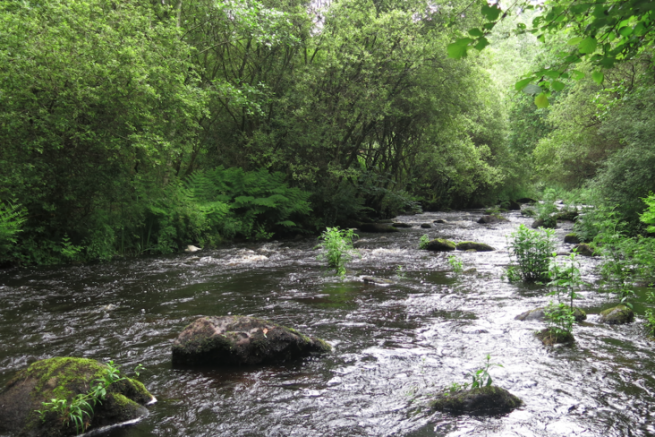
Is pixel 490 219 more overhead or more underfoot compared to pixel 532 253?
more underfoot

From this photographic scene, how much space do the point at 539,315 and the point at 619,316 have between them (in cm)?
116

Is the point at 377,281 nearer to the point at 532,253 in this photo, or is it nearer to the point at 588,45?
the point at 532,253

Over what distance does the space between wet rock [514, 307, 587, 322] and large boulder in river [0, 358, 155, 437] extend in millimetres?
5970

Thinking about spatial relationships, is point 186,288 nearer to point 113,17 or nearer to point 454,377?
point 454,377

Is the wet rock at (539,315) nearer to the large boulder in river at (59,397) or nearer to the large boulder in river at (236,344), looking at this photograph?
the large boulder in river at (236,344)

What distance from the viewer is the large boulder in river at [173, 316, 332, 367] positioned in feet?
18.0

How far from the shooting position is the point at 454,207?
1662 inches

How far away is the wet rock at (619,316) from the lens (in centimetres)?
688

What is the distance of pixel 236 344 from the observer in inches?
217

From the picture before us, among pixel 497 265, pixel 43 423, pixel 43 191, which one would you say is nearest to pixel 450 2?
pixel 497 265

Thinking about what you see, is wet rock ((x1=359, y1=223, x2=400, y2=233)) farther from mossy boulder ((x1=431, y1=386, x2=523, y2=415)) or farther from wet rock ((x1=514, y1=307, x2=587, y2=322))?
mossy boulder ((x1=431, y1=386, x2=523, y2=415))

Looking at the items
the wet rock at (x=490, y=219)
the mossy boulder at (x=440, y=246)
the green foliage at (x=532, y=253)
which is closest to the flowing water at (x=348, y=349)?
the green foliage at (x=532, y=253)

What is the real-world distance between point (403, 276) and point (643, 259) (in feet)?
18.2

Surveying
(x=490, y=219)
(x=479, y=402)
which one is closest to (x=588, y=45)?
(x=479, y=402)
